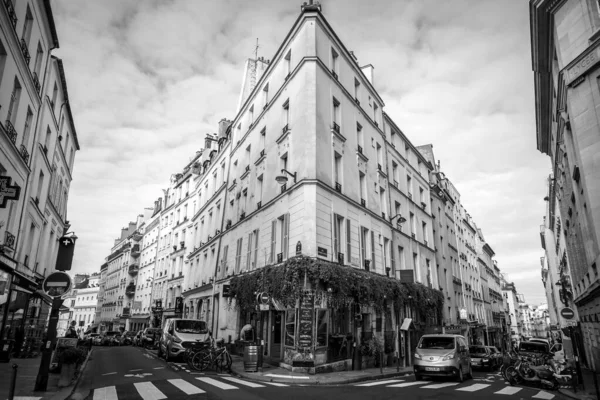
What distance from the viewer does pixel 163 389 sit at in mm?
9172

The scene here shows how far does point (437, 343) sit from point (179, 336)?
1122cm

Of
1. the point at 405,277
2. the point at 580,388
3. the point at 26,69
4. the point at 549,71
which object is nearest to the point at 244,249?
the point at 405,277

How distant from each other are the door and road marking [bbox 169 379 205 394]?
6331 mm

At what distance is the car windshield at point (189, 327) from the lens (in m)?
17.5

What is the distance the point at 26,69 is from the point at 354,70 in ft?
56.8

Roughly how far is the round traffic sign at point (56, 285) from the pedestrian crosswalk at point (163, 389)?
2.59 m

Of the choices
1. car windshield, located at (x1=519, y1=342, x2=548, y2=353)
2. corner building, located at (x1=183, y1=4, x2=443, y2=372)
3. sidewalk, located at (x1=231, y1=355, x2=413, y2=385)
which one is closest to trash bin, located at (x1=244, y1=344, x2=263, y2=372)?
sidewalk, located at (x1=231, y1=355, x2=413, y2=385)

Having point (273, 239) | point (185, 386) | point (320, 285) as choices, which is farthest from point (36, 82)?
point (320, 285)

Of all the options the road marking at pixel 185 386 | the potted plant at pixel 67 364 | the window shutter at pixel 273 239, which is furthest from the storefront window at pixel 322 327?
the potted plant at pixel 67 364

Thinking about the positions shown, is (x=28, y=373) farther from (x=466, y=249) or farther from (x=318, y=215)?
(x=466, y=249)

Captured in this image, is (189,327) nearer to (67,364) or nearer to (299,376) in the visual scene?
(299,376)

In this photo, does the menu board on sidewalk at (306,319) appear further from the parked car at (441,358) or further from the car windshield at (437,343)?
the car windshield at (437,343)

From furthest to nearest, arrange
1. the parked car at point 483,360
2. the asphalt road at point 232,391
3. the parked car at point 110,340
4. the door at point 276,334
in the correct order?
the parked car at point 110,340, the parked car at point 483,360, the door at point 276,334, the asphalt road at point 232,391

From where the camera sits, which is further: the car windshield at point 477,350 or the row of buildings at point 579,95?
the car windshield at point 477,350
